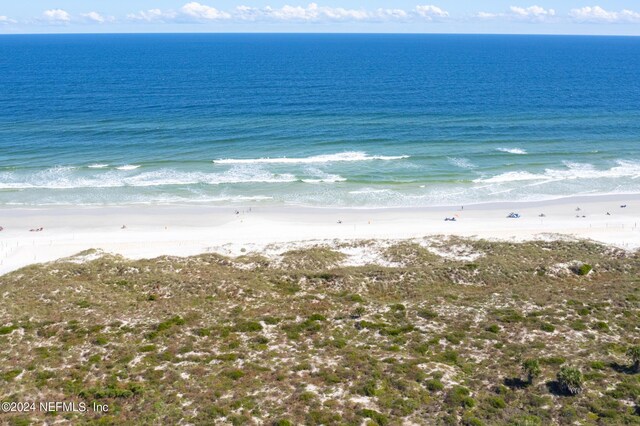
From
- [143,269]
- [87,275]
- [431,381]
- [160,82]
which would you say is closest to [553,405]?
[431,381]

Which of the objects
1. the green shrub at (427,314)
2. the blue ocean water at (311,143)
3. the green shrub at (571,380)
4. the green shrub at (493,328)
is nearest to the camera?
the green shrub at (571,380)

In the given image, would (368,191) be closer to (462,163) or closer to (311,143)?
(462,163)

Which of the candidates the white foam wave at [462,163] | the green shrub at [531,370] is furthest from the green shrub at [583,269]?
the white foam wave at [462,163]

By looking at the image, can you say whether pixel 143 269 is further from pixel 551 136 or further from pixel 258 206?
pixel 551 136

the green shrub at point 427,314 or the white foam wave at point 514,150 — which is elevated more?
the white foam wave at point 514,150

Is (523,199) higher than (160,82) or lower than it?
lower

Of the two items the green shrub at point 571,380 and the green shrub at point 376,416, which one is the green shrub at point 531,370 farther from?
the green shrub at point 376,416

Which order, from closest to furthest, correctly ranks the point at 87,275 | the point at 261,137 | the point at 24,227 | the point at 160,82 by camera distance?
the point at 87,275, the point at 24,227, the point at 261,137, the point at 160,82

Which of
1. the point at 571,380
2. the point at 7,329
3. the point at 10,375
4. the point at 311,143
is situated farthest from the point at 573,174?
the point at 10,375
